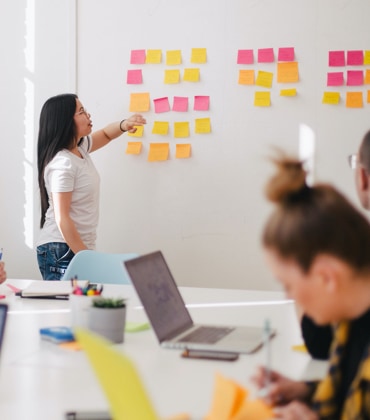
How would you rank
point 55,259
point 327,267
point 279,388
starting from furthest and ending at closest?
point 55,259, point 279,388, point 327,267

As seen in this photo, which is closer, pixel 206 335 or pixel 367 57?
pixel 206 335

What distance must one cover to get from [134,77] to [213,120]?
485 mm

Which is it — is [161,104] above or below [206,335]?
above

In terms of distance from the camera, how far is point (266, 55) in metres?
3.80

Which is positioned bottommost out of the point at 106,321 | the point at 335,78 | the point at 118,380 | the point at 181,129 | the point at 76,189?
the point at 106,321

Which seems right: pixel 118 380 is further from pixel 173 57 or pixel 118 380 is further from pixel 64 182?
pixel 173 57

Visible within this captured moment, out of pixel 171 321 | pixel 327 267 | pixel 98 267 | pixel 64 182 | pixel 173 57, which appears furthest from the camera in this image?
pixel 173 57

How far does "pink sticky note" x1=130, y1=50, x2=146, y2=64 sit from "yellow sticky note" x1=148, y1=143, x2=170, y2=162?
0.44 metres

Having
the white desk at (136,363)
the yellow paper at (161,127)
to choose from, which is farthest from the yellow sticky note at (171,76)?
the white desk at (136,363)

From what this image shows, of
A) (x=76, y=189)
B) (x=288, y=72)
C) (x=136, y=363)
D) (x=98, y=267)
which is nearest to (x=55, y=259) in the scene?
(x=76, y=189)

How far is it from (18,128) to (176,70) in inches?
36.9

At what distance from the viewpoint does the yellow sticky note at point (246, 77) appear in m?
3.82

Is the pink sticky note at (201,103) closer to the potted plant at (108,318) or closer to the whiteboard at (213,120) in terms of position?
the whiteboard at (213,120)

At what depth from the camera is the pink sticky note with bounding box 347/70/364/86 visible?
371 centimetres
